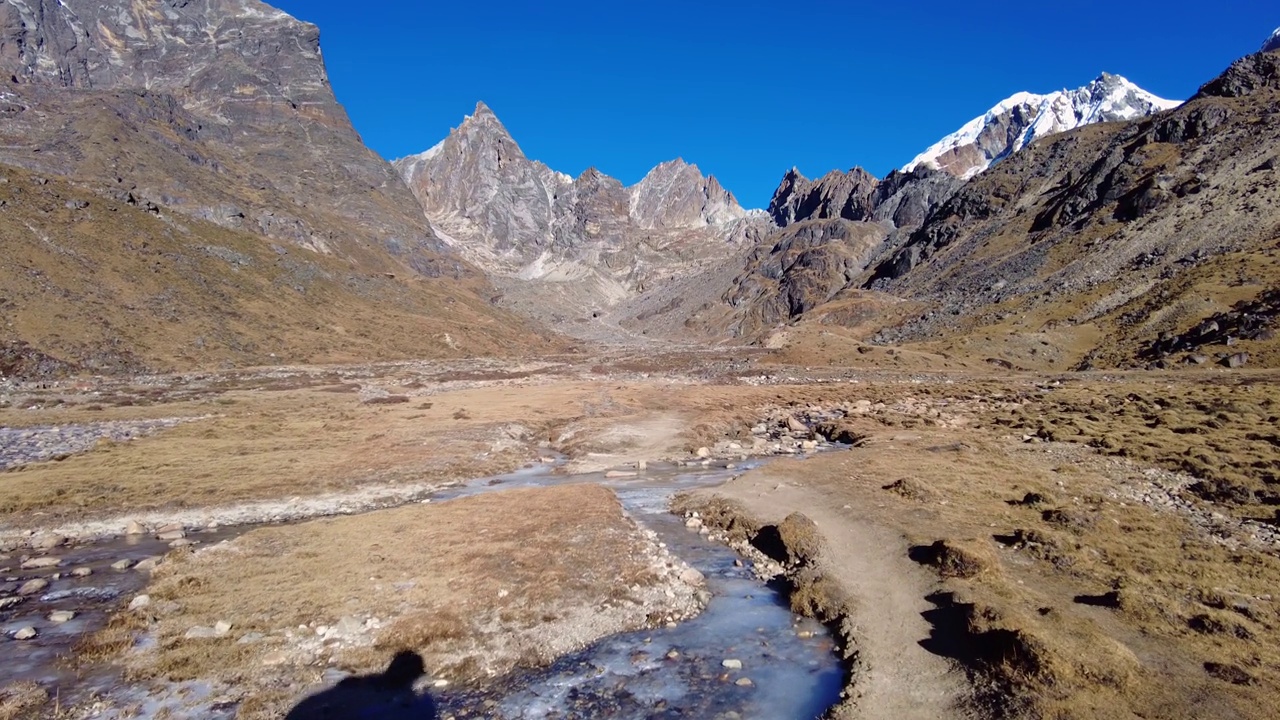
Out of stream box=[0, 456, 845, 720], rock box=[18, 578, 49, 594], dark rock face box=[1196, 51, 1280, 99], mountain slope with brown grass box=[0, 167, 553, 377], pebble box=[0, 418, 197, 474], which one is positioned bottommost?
stream box=[0, 456, 845, 720]

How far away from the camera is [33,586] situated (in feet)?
62.4

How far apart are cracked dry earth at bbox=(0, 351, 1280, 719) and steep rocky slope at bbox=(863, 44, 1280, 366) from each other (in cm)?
4531

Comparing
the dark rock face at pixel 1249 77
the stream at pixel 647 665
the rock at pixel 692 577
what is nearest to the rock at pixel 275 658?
the stream at pixel 647 665

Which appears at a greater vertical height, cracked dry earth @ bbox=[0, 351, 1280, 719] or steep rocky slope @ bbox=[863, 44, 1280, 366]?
steep rocky slope @ bbox=[863, 44, 1280, 366]

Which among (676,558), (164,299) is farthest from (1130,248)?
(164,299)

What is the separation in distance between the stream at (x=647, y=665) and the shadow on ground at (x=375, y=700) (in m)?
0.53

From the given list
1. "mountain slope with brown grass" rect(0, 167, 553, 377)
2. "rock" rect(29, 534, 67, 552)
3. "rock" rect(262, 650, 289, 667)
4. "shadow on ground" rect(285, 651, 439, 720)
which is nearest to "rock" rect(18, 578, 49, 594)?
"rock" rect(29, 534, 67, 552)

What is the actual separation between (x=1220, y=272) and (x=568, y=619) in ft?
358

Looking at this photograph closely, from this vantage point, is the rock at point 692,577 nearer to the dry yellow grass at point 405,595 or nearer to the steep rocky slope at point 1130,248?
the dry yellow grass at point 405,595

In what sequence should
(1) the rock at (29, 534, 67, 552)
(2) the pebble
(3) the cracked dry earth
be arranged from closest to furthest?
(3) the cracked dry earth < (1) the rock at (29, 534, 67, 552) < (2) the pebble

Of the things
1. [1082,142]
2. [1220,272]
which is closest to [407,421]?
[1220,272]

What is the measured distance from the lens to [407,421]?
51.1 meters

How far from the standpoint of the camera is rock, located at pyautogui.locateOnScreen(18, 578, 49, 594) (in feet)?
61.5

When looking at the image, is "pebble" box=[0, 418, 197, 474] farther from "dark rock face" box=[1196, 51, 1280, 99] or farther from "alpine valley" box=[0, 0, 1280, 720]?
"dark rock face" box=[1196, 51, 1280, 99]
